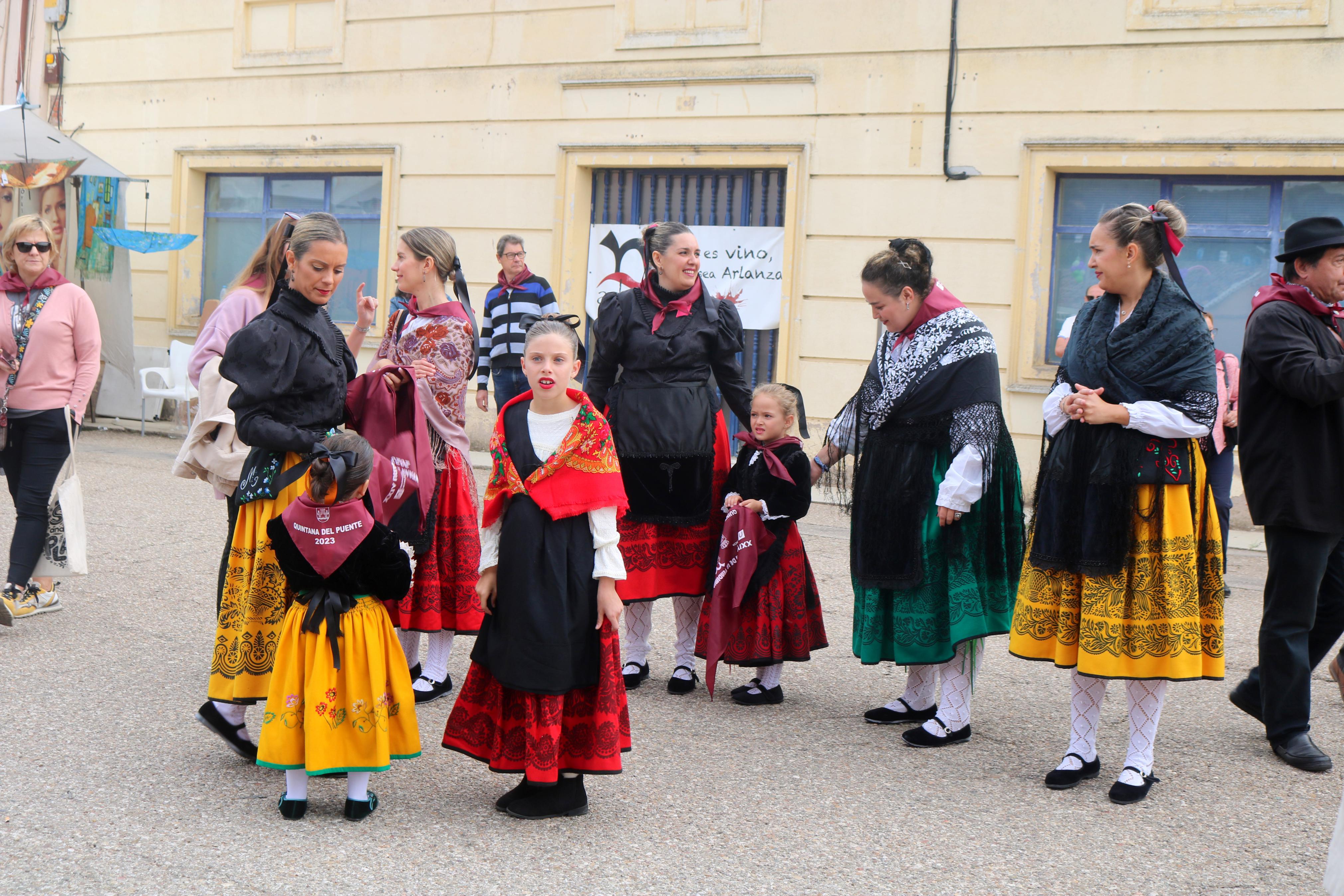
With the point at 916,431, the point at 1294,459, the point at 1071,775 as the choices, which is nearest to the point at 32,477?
the point at 916,431

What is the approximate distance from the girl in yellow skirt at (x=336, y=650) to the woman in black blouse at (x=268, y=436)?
0.28 metres

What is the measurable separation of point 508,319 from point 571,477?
206 inches

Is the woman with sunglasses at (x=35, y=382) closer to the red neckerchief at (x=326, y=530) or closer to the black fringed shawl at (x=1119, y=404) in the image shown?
the red neckerchief at (x=326, y=530)

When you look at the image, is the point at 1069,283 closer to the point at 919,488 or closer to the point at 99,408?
the point at 919,488

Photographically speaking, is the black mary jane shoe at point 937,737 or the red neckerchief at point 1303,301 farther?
the black mary jane shoe at point 937,737

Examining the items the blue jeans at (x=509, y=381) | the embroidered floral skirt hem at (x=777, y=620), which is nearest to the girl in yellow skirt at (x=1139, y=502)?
the embroidered floral skirt hem at (x=777, y=620)

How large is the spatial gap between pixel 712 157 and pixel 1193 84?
160 inches

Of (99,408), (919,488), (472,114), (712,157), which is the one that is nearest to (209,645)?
(919,488)

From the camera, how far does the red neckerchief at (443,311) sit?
4750mm

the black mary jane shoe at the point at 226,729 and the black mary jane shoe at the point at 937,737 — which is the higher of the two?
the black mary jane shoe at the point at 226,729

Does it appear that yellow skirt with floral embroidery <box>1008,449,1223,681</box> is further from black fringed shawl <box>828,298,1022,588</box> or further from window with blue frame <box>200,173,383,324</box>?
window with blue frame <box>200,173,383,324</box>

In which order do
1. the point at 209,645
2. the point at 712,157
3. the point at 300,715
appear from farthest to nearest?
the point at 712,157 < the point at 209,645 < the point at 300,715

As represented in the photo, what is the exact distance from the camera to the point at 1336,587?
4609mm

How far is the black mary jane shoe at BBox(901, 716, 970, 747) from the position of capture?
4.49 metres
